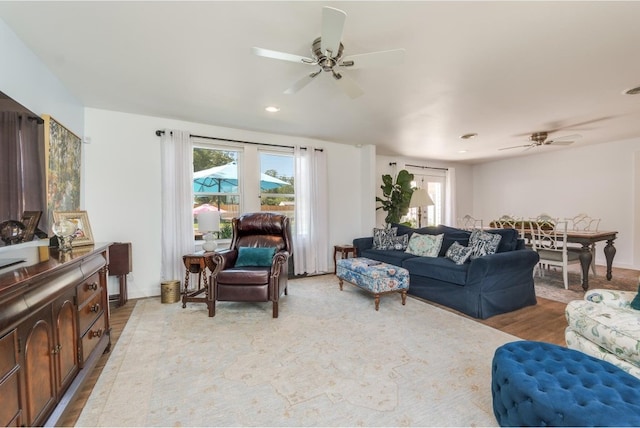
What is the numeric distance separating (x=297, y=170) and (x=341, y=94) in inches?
73.2

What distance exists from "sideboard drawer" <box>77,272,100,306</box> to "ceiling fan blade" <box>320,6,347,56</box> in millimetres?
2157

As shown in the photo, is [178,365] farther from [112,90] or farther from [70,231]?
[112,90]

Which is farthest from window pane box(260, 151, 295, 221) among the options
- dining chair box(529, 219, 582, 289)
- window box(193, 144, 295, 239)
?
dining chair box(529, 219, 582, 289)

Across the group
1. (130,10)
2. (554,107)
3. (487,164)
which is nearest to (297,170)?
(130,10)

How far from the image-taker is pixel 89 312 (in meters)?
1.89

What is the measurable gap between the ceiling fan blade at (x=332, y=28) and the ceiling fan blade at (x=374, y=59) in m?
0.14

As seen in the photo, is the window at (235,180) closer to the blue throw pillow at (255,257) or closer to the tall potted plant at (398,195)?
the blue throw pillow at (255,257)

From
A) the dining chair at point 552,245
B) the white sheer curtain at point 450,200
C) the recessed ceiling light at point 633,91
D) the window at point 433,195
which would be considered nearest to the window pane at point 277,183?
the window at point 433,195

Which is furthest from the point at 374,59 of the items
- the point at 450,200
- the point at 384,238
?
the point at 450,200

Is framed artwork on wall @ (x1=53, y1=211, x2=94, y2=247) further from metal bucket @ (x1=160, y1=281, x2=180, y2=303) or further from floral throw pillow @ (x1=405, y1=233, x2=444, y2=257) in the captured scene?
floral throw pillow @ (x1=405, y1=233, x2=444, y2=257)

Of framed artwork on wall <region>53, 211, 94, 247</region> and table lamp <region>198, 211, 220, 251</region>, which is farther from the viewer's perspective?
table lamp <region>198, 211, 220, 251</region>

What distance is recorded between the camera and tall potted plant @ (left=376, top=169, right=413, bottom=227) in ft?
17.7

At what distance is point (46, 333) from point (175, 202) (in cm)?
262

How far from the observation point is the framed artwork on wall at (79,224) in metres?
2.22
